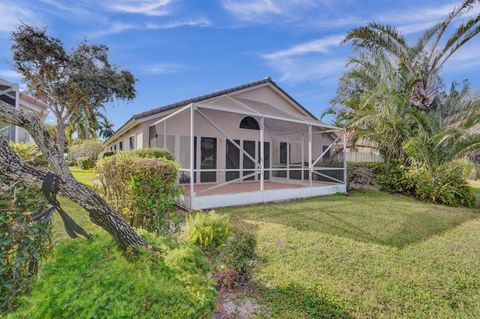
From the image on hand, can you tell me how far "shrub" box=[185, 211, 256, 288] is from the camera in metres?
3.68

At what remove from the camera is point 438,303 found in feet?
11.2

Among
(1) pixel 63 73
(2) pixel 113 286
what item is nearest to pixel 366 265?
(2) pixel 113 286

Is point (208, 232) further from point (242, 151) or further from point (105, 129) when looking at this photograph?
point (105, 129)

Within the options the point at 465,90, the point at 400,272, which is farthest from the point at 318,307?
the point at 465,90

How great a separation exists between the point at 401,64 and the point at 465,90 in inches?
174

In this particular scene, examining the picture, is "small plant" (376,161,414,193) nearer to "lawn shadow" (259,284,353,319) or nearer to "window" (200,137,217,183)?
"window" (200,137,217,183)

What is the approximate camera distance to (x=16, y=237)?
78.0 inches

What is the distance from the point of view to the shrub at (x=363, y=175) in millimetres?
14359

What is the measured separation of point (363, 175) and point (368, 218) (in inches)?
296

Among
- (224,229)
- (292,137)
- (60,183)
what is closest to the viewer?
(60,183)

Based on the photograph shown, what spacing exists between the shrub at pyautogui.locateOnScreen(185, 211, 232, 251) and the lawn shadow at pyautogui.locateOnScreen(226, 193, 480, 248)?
2.57 m

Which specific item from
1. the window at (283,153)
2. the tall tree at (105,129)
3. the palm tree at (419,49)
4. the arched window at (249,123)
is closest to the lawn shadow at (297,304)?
the arched window at (249,123)

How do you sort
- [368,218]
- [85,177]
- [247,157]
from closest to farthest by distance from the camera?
[368,218], [247,157], [85,177]

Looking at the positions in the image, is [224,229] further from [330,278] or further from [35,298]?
[35,298]
